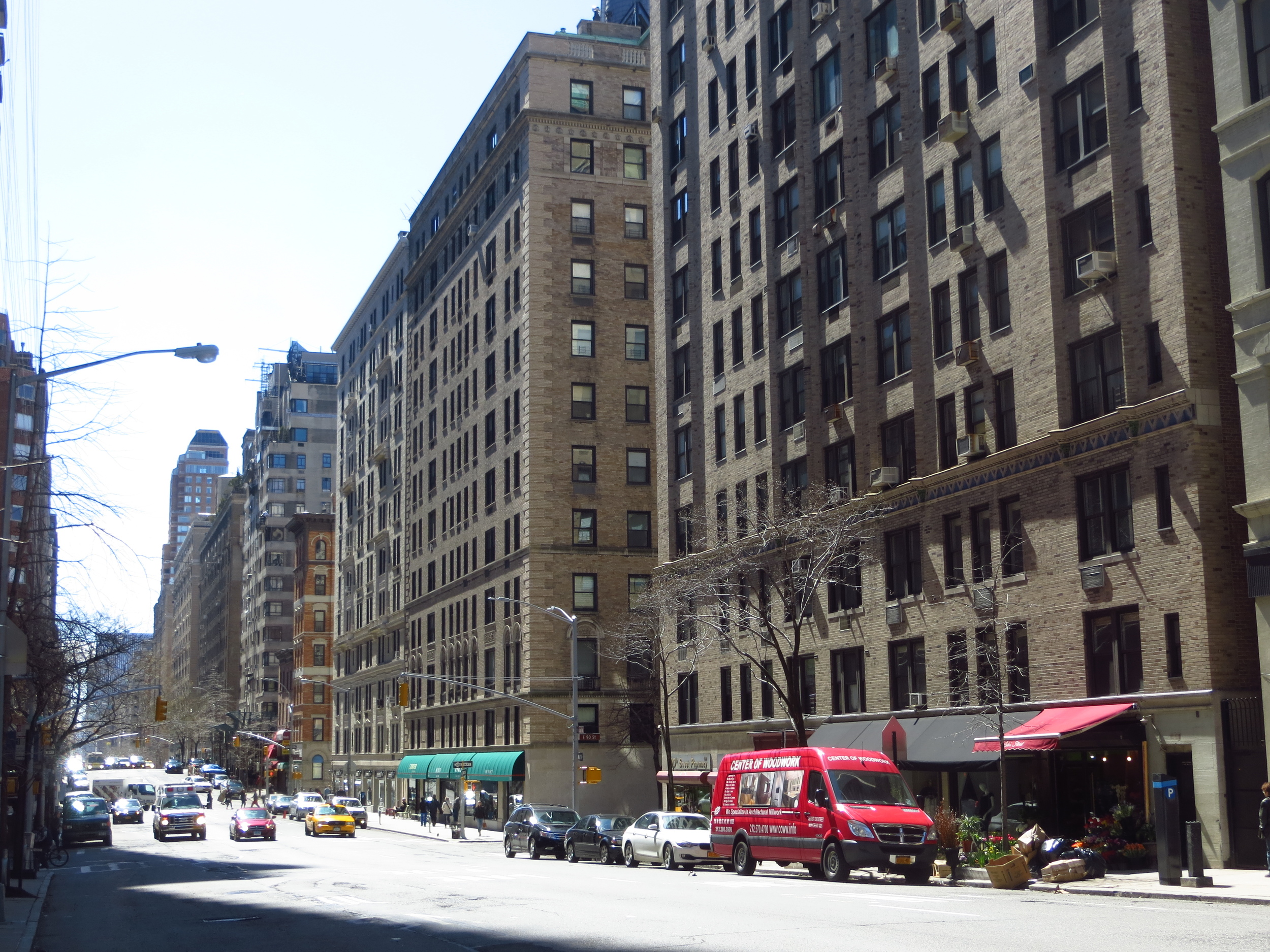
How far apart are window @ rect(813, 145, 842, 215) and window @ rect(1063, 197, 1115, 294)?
12.3 meters

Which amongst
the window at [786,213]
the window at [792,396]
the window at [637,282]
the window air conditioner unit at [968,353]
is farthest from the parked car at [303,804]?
the window air conditioner unit at [968,353]

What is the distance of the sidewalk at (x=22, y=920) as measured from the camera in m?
20.6

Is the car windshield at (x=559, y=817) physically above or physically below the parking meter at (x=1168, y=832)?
below

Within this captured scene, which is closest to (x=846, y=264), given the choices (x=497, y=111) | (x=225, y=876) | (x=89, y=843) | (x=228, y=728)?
(x=225, y=876)

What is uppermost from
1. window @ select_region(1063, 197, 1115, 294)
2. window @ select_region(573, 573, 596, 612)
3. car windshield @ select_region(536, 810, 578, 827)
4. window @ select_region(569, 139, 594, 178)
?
window @ select_region(569, 139, 594, 178)

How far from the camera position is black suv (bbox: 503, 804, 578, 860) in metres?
47.1

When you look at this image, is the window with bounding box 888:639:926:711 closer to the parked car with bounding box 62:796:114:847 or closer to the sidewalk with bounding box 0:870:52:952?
the sidewalk with bounding box 0:870:52:952

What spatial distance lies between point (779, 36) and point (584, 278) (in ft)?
79.3

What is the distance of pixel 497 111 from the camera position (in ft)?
261

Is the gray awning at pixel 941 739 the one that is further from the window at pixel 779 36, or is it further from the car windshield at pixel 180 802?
the car windshield at pixel 180 802

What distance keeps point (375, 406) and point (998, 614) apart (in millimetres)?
79528

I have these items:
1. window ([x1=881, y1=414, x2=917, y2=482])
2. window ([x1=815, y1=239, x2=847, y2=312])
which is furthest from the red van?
window ([x1=815, y1=239, x2=847, y2=312])

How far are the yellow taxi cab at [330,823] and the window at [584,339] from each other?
84.5ft

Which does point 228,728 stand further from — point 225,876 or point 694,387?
point 225,876
